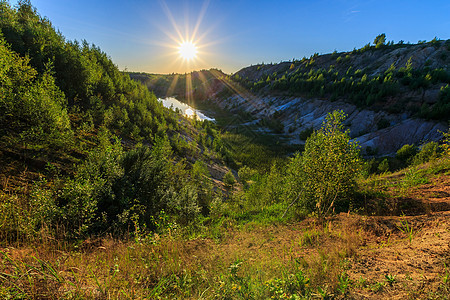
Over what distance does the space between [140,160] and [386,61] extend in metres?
83.0

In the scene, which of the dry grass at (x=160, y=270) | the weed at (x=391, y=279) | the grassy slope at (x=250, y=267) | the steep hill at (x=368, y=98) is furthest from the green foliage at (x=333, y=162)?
the steep hill at (x=368, y=98)

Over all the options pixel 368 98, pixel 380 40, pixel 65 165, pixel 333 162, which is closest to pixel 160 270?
pixel 333 162

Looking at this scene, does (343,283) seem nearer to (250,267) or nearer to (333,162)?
(250,267)

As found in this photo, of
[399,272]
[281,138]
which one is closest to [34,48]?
[399,272]

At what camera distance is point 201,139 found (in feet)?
107

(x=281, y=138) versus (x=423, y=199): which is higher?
(x=281, y=138)

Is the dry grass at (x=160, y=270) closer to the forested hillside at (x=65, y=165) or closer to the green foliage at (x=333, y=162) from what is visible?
the forested hillside at (x=65, y=165)

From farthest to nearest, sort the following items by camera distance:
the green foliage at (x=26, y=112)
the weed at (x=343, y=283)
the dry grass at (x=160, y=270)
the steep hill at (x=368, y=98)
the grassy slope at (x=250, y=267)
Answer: the steep hill at (x=368, y=98) < the green foliage at (x=26, y=112) < the weed at (x=343, y=283) < the grassy slope at (x=250, y=267) < the dry grass at (x=160, y=270)

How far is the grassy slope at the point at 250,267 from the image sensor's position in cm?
310

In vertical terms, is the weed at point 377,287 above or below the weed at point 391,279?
below

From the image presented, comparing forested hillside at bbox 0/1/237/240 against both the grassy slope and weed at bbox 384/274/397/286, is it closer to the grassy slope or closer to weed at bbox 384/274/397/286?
the grassy slope

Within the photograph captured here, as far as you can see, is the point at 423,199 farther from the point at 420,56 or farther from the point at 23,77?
the point at 420,56

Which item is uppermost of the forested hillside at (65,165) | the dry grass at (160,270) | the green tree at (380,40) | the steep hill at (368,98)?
the green tree at (380,40)

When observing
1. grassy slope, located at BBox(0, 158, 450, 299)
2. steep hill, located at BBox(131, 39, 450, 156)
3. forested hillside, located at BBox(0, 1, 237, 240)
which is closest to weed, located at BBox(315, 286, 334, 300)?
grassy slope, located at BBox(0, 158, 450, 299)
